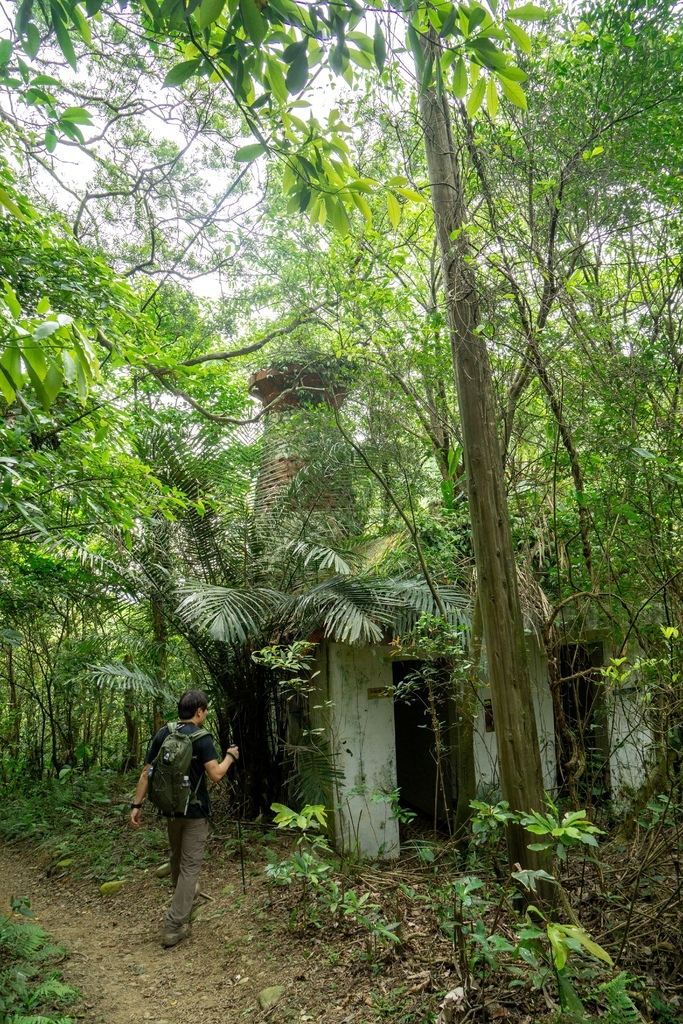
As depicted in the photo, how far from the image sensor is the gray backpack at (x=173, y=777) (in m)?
5.25

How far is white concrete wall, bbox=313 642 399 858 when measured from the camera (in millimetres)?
6984

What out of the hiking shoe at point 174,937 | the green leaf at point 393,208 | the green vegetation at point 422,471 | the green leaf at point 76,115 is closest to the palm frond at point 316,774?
the green vegetation at point 422,471

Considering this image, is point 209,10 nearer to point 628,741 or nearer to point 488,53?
point 488,53

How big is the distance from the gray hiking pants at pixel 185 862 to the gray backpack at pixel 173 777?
0.19m

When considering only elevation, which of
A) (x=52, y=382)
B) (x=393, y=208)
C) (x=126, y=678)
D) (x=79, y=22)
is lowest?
(x=126, y=678)

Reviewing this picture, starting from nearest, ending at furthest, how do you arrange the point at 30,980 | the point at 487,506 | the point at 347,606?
the point at 30,980 → the point at 487,506 → the point at 347,606

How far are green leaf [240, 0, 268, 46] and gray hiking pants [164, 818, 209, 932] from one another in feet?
17.1

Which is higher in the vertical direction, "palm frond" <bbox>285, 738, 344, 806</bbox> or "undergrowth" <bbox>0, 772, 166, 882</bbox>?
"palm frond" <bbox>285, 738, 344, 806</bbox>

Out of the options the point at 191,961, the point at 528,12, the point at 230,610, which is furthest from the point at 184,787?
the point at 528,12

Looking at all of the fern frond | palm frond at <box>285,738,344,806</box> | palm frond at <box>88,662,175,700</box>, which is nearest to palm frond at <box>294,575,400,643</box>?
palm frond at <box>285,738,344,806</box>

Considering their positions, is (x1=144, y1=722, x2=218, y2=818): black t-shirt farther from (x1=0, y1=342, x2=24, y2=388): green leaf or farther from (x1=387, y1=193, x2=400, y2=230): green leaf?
(x1=387, y1=193, x2=400, y2=230): green leaf

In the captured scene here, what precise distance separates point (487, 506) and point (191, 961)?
4067 millimetres

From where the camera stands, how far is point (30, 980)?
15.2 feet

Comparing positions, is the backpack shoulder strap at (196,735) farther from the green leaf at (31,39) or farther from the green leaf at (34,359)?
the green leaf at (31,39)
